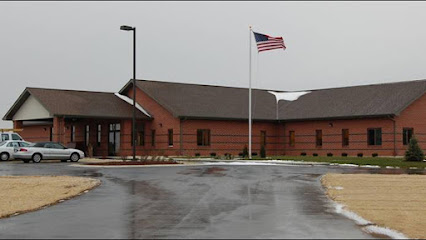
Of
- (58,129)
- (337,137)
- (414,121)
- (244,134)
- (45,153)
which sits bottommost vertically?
(45,153)

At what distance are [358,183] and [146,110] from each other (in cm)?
3187

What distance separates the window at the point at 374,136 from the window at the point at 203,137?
1298 cm

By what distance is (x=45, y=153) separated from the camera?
124ft

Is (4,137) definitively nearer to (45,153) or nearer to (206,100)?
(45,153)

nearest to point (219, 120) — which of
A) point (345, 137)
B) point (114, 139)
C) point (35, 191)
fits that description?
point (114, 139)

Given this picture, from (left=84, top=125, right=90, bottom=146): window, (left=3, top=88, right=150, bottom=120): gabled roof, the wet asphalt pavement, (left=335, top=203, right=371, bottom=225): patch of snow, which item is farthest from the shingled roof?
(left=335, top=203, right=371, bottom=225): patch of snow

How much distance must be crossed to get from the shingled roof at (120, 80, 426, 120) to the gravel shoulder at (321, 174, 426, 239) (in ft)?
76.6

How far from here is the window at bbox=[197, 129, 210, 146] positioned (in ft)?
164

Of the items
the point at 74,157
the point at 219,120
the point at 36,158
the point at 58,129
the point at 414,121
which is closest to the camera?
the point at 36,158

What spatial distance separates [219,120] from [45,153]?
55.8ft

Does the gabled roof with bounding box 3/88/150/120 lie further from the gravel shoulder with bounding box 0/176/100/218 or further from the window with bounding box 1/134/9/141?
the gravel shoulder with bounding box 0/176/100/218

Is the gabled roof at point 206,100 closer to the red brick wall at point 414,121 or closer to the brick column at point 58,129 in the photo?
the brick column at point 58,129

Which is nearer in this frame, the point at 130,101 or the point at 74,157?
the point at 74,157

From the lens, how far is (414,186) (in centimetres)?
2097
